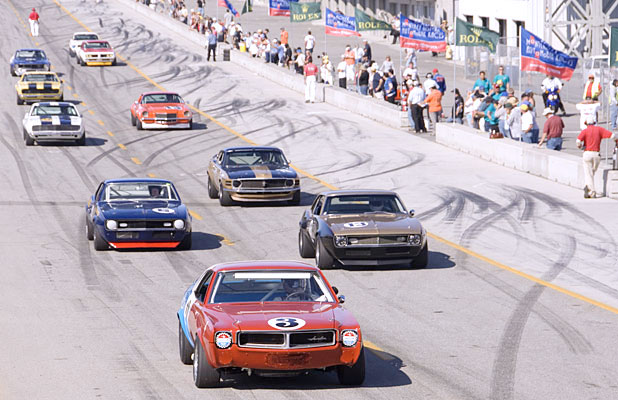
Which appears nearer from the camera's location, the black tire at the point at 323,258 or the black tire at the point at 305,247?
the black tire at the point at 323,258

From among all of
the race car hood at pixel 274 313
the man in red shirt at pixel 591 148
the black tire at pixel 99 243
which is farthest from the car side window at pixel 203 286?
the man in red shirt at pixel 591 148

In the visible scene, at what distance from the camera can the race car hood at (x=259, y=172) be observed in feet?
85.4

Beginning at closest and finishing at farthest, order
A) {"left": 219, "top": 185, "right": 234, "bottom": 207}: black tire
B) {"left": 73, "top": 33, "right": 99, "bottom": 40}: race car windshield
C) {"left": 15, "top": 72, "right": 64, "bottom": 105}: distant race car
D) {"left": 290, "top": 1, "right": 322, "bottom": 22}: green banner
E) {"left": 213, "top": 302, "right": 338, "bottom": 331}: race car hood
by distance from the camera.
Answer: {"left": 213, "top": 302, "right": 338, "bottom": 331}: race car hood
{"left": 219, "top": 185, "right": 234, "bottom": 207}: black tire
{"left": 15, "top": 72, "right": 64, "bottom": 105}: distant race car
{"left": 290, "top": 1, "right": 322, "bottom": 22}: green banner
{"left": 73, "top": 33, "right": 99, "bottom": 40}: race car windshield

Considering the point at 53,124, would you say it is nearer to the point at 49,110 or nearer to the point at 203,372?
the point at 49,110

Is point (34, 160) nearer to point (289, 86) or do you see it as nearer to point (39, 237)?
point (39, 237)

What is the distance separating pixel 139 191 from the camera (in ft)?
71.9

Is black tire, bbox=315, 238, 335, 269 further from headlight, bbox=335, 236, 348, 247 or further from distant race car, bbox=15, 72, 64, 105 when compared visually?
distant race car, bbox=15, 72, 64, 105

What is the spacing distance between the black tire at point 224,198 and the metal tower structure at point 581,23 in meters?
27.5

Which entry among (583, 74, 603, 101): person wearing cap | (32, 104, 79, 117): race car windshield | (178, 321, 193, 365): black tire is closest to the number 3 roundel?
(178, 321, 193, 365): black tire

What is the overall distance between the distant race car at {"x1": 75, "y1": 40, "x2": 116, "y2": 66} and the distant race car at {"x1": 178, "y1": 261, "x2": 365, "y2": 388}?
47.8 metres

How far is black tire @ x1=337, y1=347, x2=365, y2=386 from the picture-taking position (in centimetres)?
1125

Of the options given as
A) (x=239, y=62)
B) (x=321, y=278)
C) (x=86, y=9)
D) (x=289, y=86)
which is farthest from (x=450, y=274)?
(x=86, y=9)

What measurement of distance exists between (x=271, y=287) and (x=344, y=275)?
6.48m

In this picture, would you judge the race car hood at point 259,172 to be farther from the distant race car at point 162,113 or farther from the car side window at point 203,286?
the distant race car at point 162,113
